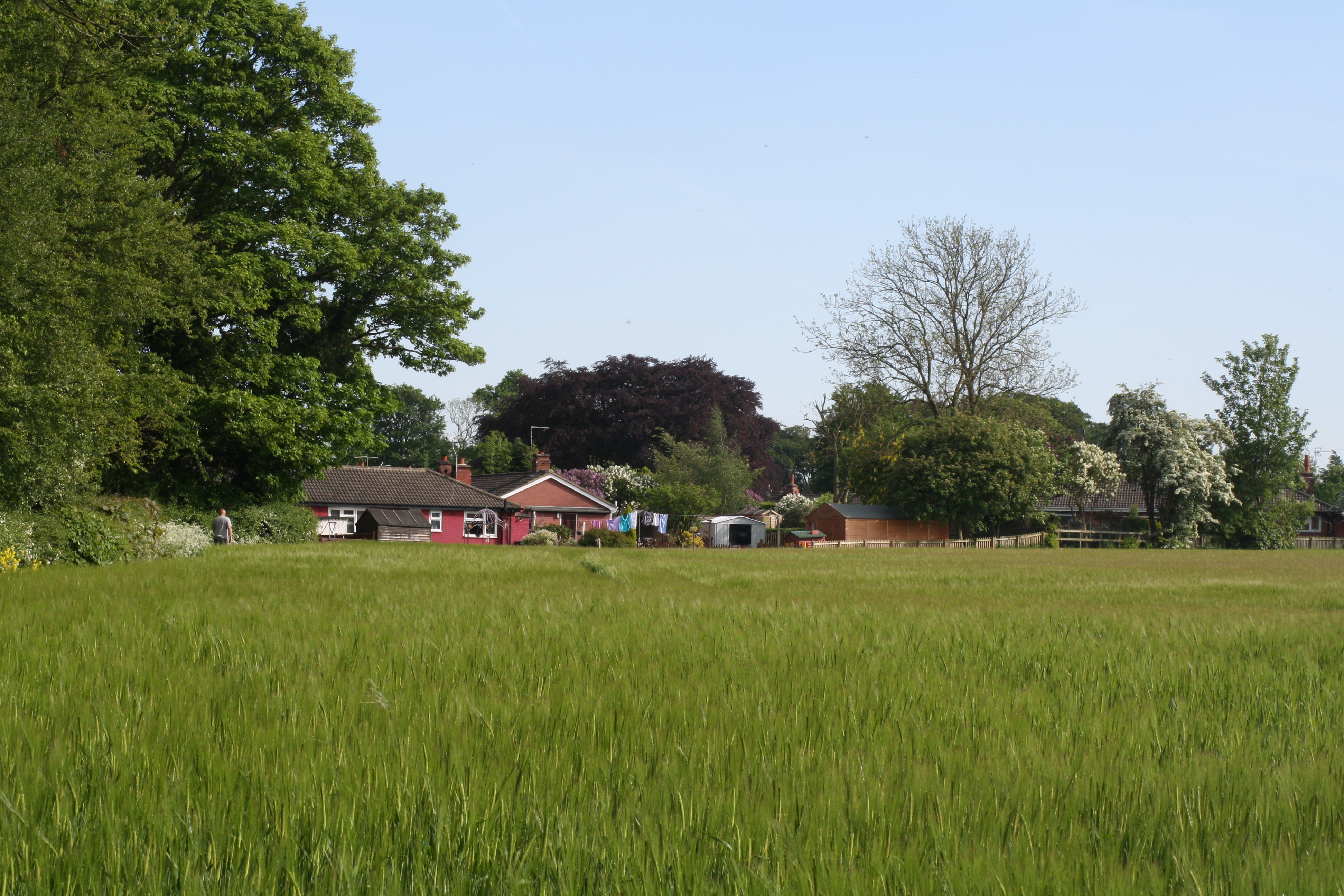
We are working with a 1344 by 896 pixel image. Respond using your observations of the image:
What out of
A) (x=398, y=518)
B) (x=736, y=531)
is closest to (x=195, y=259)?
(x=398, y=518)

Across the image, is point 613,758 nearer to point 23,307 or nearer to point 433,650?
point 433,650

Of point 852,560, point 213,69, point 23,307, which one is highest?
point 213,69

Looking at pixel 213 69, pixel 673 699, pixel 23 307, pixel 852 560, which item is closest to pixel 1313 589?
pixel 852 560

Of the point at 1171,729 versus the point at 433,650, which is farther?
the point at 433,650

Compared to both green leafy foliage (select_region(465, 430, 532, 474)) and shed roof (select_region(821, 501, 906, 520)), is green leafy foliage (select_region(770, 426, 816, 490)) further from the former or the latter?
shed roof (select_region(821, 501, 906, 520))

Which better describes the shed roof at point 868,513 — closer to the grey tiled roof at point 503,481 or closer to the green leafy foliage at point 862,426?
the green leafy foliage at point 862,426

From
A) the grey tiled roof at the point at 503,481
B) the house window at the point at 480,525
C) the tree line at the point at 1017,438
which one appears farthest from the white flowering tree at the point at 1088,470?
the house window at the point at 480,525

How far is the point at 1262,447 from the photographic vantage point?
192ft

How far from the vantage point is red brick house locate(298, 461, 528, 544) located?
183 ft

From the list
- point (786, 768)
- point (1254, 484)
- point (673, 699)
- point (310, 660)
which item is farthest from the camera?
point (1254, 484)

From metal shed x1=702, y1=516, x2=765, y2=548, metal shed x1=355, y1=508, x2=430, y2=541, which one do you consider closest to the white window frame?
metal shed x1=355, y1=508, x2=430, y2=541

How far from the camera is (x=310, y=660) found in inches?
214

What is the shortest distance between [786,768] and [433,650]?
335cm

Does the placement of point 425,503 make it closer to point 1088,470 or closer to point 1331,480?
point 1088,470
